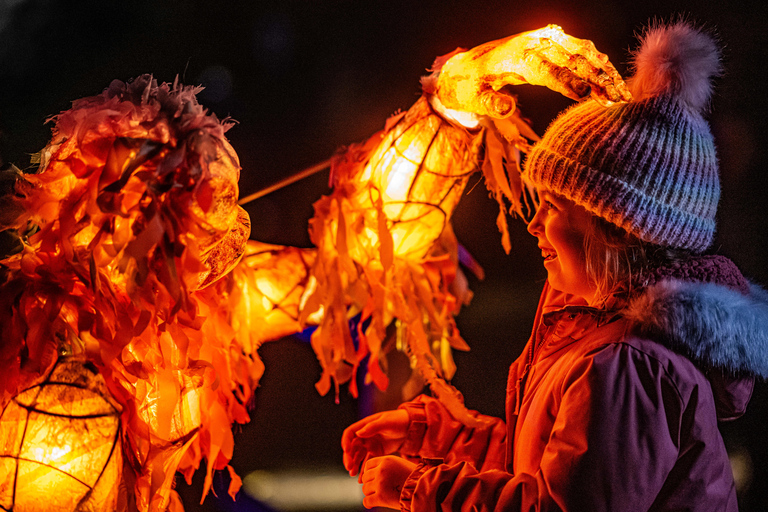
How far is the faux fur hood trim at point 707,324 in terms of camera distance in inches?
37.5

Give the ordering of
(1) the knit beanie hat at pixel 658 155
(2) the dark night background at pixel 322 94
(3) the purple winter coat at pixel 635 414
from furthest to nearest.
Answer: (2) the dark night background at pixel 322 94 < (1) the knit beanie hat at pixel 658 155 < (3) the purple winter coat at pixel 635 414

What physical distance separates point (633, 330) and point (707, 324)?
0.35 ft

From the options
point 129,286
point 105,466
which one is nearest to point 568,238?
point 129,286

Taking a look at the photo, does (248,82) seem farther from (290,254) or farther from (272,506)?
(272,506)

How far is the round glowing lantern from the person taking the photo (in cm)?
93

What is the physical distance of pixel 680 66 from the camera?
3.34 ft

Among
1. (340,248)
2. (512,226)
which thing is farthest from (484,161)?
(512,226)

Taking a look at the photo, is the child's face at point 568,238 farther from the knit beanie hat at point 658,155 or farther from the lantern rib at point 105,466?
the lantern rib at point 105,466

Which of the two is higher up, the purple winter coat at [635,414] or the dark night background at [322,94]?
the dark night background at [322,94]

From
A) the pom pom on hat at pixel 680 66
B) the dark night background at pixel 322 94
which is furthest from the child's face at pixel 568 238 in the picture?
the dark night background at pixel 322 94

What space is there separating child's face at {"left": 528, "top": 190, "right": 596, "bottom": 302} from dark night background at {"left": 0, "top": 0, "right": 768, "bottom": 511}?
71cm

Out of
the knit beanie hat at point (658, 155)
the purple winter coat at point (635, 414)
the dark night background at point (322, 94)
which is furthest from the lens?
the dark night background at point (322, 94)

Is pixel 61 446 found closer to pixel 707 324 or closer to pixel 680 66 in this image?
pixel 707 324

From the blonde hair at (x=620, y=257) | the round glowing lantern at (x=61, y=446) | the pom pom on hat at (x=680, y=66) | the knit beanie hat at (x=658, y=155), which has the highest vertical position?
the pom pom on hat at (x=680, y=66)
